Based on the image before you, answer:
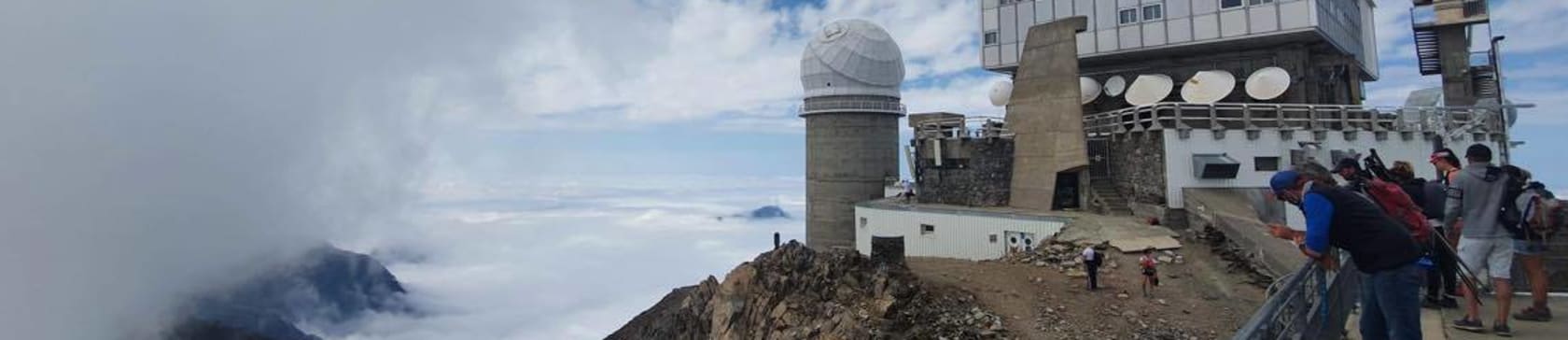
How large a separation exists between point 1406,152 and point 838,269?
58.4ft

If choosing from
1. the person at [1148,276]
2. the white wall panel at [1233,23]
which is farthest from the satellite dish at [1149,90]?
the person at [1148,276]

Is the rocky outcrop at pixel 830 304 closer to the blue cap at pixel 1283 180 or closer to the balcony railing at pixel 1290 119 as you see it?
the blue cap at pixel 1283 180

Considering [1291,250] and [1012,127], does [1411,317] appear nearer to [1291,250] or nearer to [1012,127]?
[1291,250]

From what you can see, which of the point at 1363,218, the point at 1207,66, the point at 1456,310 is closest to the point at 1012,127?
the point at 1207,66

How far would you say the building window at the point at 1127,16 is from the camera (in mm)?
24328

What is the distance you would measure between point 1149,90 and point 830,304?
52.2 feet

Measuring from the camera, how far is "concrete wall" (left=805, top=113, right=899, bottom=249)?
32.0m

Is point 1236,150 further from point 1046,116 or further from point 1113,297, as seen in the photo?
point 1113,297

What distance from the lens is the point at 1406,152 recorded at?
69.0 feet

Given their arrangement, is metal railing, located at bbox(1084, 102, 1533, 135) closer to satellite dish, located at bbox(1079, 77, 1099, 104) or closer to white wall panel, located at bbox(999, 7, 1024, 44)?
satellite dish, located at bbox(1079, 77, 1099, 104)

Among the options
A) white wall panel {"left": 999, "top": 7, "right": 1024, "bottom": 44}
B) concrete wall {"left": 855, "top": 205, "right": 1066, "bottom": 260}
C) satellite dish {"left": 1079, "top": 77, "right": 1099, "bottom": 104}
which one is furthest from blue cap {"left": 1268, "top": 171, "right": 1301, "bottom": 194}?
white wall panel {"left": 999, "top": 7, "right": 1024, "bottom": 44}

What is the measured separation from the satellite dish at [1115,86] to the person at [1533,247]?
19.1 metres

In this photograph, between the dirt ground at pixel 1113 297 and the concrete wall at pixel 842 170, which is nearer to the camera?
the dirt ground at pixel 1113 297

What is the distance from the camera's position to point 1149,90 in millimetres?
23516
